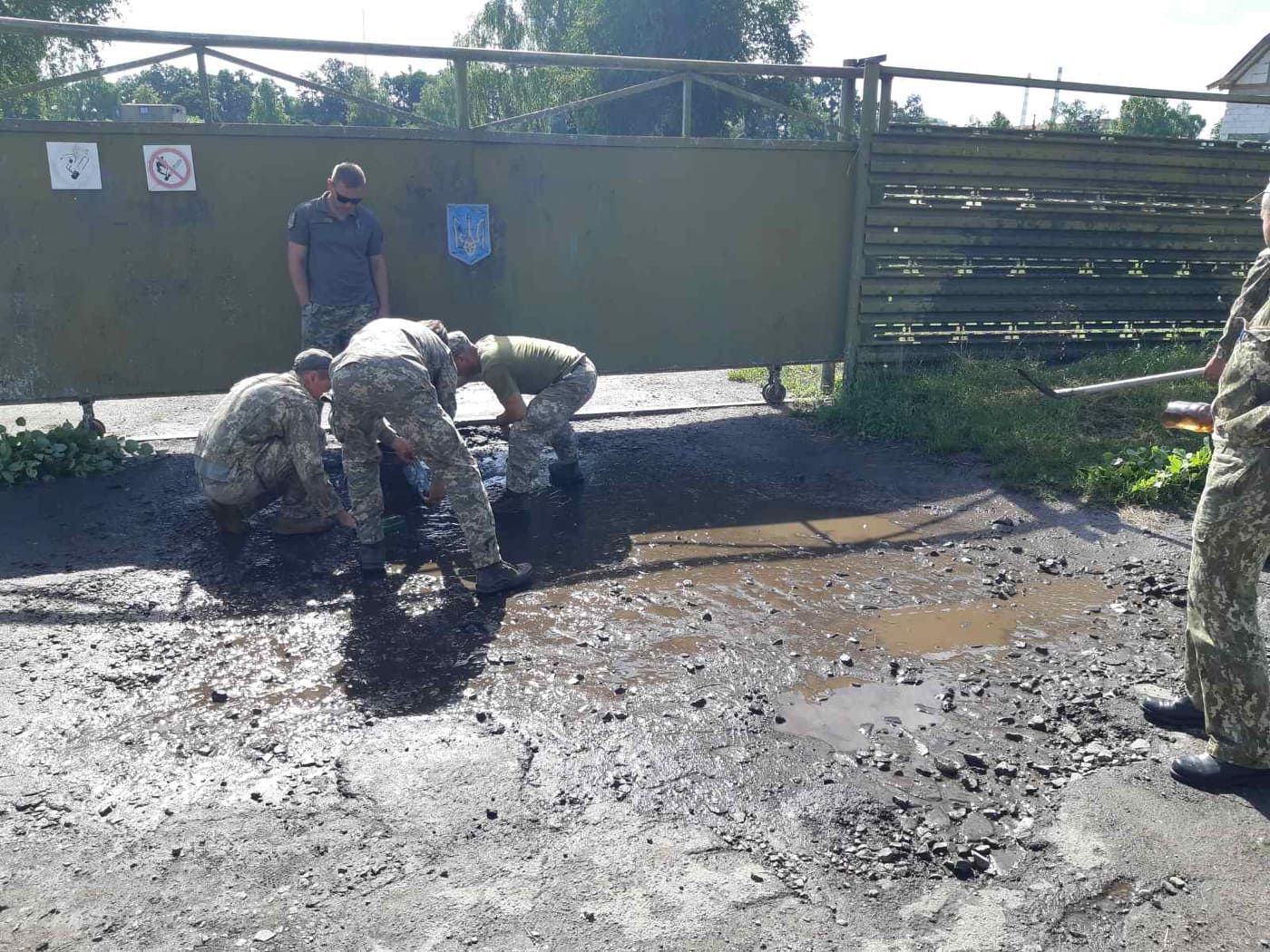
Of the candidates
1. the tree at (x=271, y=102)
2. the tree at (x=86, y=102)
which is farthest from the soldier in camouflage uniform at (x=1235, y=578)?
the tree at (x=86, y=102)

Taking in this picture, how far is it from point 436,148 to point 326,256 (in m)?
1.26

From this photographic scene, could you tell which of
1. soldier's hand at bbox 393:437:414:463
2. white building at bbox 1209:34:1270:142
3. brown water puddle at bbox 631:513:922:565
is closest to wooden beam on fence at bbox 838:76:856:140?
brown water puddle at bbox 631:513:922:565

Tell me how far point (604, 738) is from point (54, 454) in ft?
15.6

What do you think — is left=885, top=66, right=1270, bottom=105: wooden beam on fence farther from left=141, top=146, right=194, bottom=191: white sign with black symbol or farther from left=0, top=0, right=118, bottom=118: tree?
left=0, top=0, right=118, bottom=118: tree

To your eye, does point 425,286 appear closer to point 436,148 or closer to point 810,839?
point 436,148

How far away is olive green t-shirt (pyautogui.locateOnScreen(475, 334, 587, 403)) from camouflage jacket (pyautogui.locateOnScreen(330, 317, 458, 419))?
353 mm

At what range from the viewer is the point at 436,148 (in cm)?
679

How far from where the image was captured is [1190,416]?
3.58m

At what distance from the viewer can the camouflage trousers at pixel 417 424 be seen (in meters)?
4.52

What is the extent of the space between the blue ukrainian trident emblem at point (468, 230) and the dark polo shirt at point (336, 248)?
0.74 metres

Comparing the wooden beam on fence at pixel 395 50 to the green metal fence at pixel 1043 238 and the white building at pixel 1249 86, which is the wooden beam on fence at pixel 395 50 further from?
the white building at pixel 1249 86

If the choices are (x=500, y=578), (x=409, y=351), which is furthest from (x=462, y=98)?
(x=500, y=578)

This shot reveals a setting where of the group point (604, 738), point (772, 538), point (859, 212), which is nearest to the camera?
point (604, 738)

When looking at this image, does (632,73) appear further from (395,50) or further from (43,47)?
(395,50)
